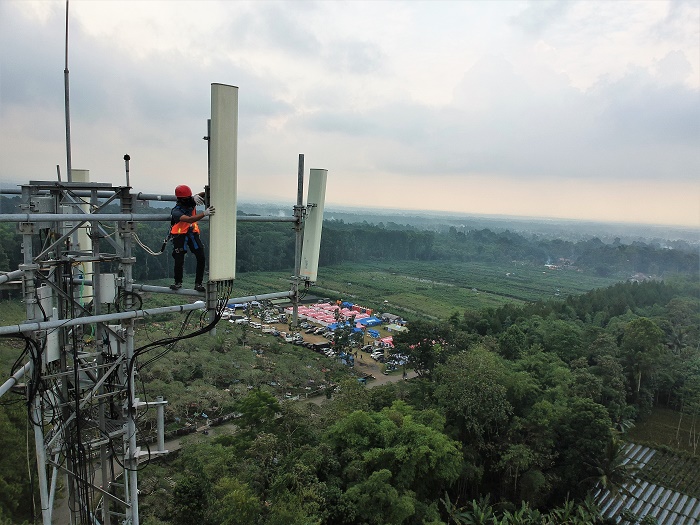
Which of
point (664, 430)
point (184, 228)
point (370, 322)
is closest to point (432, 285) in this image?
point (370, 322)

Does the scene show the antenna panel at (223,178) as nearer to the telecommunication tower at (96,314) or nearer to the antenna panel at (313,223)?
the telecommunication tower at (96,314)

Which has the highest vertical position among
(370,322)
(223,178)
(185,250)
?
(223,178)

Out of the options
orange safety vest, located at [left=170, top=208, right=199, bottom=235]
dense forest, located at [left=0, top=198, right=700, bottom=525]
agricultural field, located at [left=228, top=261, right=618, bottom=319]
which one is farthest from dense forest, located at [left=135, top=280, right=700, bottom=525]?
agricultural field, located at [left=228, top=261, right=618, bottom=319]

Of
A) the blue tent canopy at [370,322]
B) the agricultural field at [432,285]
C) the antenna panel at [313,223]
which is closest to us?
the antenna panel at [313,223]

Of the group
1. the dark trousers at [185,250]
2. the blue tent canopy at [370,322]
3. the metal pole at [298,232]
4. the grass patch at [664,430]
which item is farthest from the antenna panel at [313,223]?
the blue tent canopy at [370,322]

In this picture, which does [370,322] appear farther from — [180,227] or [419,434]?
[180,227]

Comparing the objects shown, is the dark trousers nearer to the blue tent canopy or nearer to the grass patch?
the grass patch
